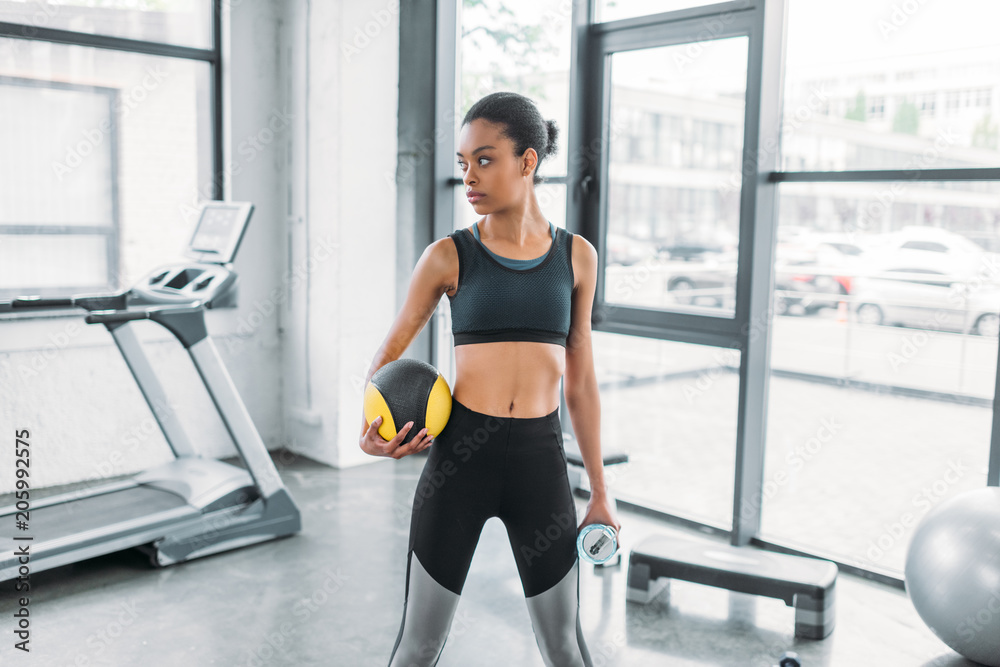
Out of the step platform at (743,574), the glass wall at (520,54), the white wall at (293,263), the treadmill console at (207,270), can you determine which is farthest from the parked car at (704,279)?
the treadmill console at (207,270)

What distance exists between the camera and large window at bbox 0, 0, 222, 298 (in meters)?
4.05

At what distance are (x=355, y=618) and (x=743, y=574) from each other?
1.36m

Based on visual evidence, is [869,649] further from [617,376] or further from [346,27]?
[346,27]

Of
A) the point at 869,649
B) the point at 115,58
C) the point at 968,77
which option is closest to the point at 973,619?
the point at 869,649

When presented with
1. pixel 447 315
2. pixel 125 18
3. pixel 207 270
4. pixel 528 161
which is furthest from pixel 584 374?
pixel 125 18

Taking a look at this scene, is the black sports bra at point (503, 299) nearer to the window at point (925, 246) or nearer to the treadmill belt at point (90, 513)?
the window at point (925, 246)

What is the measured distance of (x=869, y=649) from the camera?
2781 millimetres

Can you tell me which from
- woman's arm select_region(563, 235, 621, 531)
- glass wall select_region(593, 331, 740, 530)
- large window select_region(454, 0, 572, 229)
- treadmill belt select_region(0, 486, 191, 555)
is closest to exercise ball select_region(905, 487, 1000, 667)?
glass wall select_region(593, 331, 740, 530)

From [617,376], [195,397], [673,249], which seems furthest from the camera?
[195,397]

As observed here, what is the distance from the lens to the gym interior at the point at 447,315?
9.69 ft

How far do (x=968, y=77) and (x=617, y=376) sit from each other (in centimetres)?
198

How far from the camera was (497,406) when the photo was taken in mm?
1726

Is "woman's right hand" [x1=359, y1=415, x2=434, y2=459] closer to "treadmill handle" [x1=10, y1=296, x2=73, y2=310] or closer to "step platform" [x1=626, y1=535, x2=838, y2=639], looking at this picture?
"step platform" [x1=626, y1=535, x2=838, y2=639]

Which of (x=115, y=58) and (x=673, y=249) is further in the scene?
(x=115, y=58)
